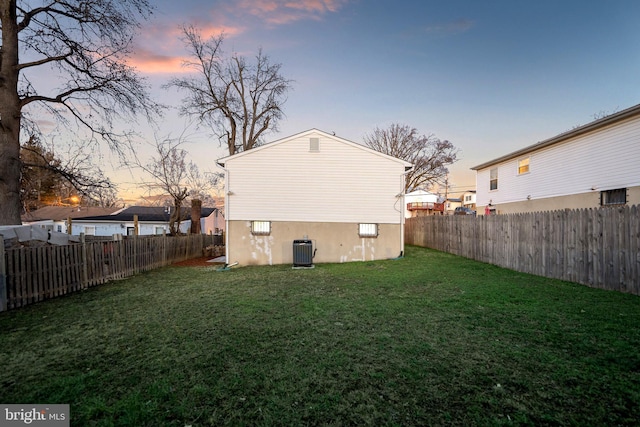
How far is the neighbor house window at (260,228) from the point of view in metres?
11.8

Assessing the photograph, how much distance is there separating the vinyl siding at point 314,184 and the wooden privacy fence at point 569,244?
12.7 ft

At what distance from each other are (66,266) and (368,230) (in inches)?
404

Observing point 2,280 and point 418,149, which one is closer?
point 2,280

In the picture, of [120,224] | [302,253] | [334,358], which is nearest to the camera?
[334,358]

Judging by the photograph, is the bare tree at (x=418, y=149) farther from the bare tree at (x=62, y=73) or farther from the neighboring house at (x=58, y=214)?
the neighboring house at (x=58, y=214)

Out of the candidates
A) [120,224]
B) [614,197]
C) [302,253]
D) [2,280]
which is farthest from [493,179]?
[120,224]

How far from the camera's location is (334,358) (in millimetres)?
3311

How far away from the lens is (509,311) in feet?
16.4

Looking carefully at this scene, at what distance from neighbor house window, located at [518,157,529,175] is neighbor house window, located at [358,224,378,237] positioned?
32.2 ft

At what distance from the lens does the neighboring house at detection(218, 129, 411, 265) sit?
38.4 ft

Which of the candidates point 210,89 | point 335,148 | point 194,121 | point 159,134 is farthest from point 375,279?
point 210,89

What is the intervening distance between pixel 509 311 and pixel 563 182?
446 inches

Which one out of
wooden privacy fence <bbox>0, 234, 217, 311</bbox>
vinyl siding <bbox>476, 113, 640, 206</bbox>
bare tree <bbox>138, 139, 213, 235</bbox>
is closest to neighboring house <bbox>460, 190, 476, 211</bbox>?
vinyl siding <bbox>476, 113, 640, 206</bbox>

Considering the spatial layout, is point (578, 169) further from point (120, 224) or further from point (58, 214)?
point (58, 214)
